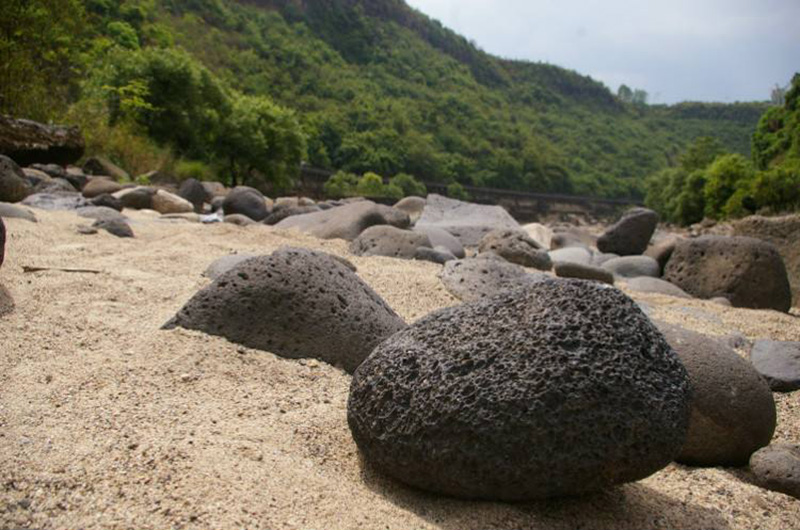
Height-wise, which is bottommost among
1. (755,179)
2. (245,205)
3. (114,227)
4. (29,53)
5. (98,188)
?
(98,188)

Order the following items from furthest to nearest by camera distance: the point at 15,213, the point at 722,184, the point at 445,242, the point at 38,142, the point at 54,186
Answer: the point at 722,184
the point at 38,142
the point at 54,186
the point at 445,242
the point at 15,213

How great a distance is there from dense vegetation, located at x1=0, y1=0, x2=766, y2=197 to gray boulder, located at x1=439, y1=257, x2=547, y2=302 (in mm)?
11475

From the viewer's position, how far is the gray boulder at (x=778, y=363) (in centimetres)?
391

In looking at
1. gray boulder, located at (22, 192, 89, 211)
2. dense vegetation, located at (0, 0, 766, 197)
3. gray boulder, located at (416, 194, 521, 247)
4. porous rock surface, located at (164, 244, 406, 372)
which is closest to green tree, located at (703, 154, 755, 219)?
dense vegetation, located at (0, 0, 766, 197)

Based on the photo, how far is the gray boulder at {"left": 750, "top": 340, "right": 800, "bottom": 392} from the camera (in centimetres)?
391

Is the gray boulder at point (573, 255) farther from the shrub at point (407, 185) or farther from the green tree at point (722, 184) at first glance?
the shrub at point (407, 185)

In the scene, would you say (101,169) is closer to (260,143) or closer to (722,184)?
(260,143)

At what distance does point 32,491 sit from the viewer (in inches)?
64.1

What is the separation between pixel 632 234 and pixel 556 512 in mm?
9284

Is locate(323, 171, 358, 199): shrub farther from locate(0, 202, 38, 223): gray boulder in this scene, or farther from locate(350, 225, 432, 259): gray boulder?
locate(0, 202, 38, 223): gray boulder

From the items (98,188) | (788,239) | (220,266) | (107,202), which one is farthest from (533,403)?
(98,188)

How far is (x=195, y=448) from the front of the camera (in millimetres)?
2004

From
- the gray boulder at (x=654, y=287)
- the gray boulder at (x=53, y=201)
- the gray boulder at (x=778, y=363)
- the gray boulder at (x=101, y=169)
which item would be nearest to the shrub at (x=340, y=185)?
the gray boulder at (x=101, y=169)

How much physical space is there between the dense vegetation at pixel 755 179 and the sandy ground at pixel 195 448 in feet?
79.4
